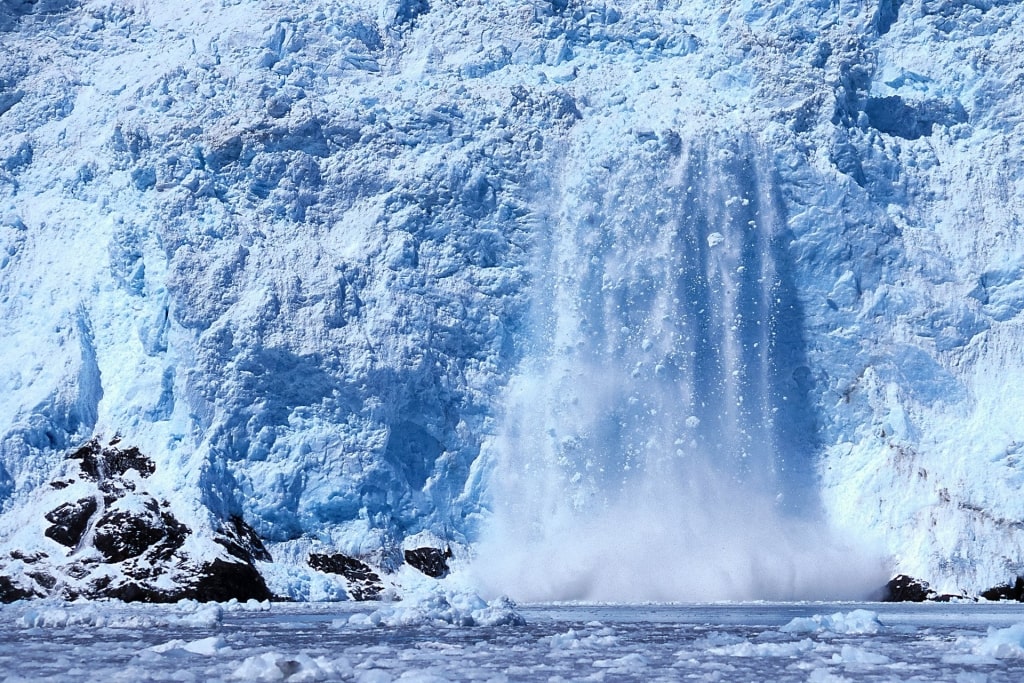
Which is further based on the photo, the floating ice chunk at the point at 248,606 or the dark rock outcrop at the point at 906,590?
the dark rock outcrop at the point at 906,590

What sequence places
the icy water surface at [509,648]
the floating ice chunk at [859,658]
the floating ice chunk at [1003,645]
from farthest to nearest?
the floating ice chunk at [1003,645]
the floating ice chunk at [859,658]
the icy water surface at [509,648]

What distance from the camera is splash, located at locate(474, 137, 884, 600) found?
42.9 meters

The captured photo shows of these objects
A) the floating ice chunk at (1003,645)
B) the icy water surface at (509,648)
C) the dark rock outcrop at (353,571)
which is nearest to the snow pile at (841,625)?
the icy water surface at (509,648)

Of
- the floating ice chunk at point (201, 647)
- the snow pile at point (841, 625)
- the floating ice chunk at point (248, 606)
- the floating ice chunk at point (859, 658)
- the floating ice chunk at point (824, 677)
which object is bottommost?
the floating ice chunk at point (248, 606)

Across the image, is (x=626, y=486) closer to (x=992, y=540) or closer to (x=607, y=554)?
(x=607, y=554)

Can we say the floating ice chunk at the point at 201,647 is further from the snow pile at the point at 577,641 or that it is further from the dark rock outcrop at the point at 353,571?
the dark rock outcrop at the point at 353,571

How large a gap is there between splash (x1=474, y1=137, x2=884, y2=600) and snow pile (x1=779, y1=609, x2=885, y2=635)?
60.7 feet

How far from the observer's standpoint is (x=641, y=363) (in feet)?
154

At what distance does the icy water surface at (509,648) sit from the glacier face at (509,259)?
13.9m

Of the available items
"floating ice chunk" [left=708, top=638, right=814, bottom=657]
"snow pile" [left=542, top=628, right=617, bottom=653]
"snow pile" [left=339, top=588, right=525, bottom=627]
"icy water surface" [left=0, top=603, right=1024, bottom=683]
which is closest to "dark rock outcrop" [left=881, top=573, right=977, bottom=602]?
"icy water surface" [left=0, top=603, right=1024, bottom=683]

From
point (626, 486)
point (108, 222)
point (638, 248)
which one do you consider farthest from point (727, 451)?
point (108, 222)

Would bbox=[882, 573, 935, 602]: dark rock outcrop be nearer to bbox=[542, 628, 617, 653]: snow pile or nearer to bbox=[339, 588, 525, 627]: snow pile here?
bbox=[339, 588, 525, 627]: snow pile

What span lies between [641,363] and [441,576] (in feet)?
33.1

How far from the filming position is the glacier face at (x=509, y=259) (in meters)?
44.0
